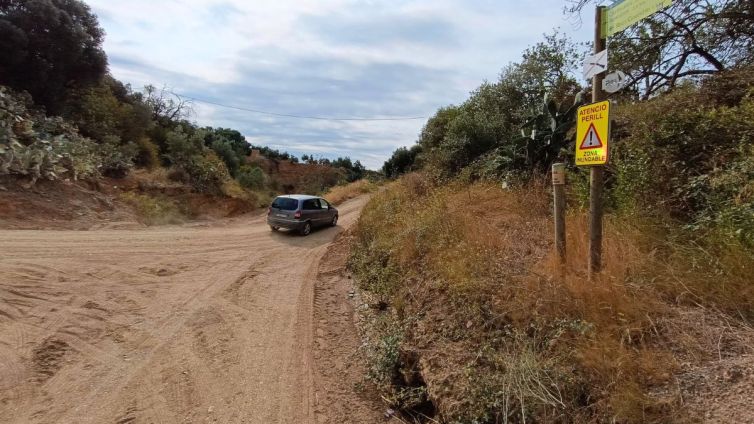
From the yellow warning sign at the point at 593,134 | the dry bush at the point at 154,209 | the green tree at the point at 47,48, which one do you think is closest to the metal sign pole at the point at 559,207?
the yellow warning sign at the point at 593,134

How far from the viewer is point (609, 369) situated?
3312 millimetres

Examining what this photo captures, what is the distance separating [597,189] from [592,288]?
1.07m

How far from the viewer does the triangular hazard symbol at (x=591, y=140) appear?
4.27 meters

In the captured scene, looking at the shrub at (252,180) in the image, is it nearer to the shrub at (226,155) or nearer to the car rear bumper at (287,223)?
the shrub at (226,155)

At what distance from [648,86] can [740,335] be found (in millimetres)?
11678

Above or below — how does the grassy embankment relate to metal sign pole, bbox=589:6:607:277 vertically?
below

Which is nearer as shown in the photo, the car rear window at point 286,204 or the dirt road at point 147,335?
the dirt road at point 147,335

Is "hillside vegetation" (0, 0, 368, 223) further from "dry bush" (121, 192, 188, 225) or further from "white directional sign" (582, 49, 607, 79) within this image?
"white directional sign" (582, 49, 607, 79)

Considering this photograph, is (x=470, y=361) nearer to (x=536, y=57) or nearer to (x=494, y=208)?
(x=494, y=208)

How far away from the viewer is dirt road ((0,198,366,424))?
455cm

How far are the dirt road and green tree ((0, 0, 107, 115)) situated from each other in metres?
13.5

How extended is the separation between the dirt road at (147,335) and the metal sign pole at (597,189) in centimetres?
354

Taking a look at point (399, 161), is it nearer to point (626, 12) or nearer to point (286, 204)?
point (286, 204)

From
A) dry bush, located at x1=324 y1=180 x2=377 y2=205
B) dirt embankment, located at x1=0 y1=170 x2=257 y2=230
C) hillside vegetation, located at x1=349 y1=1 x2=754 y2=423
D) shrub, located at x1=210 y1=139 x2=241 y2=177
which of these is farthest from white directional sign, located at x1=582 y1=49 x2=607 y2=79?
shrub, located at x1=210 y1=139 x2=241 y2=177
